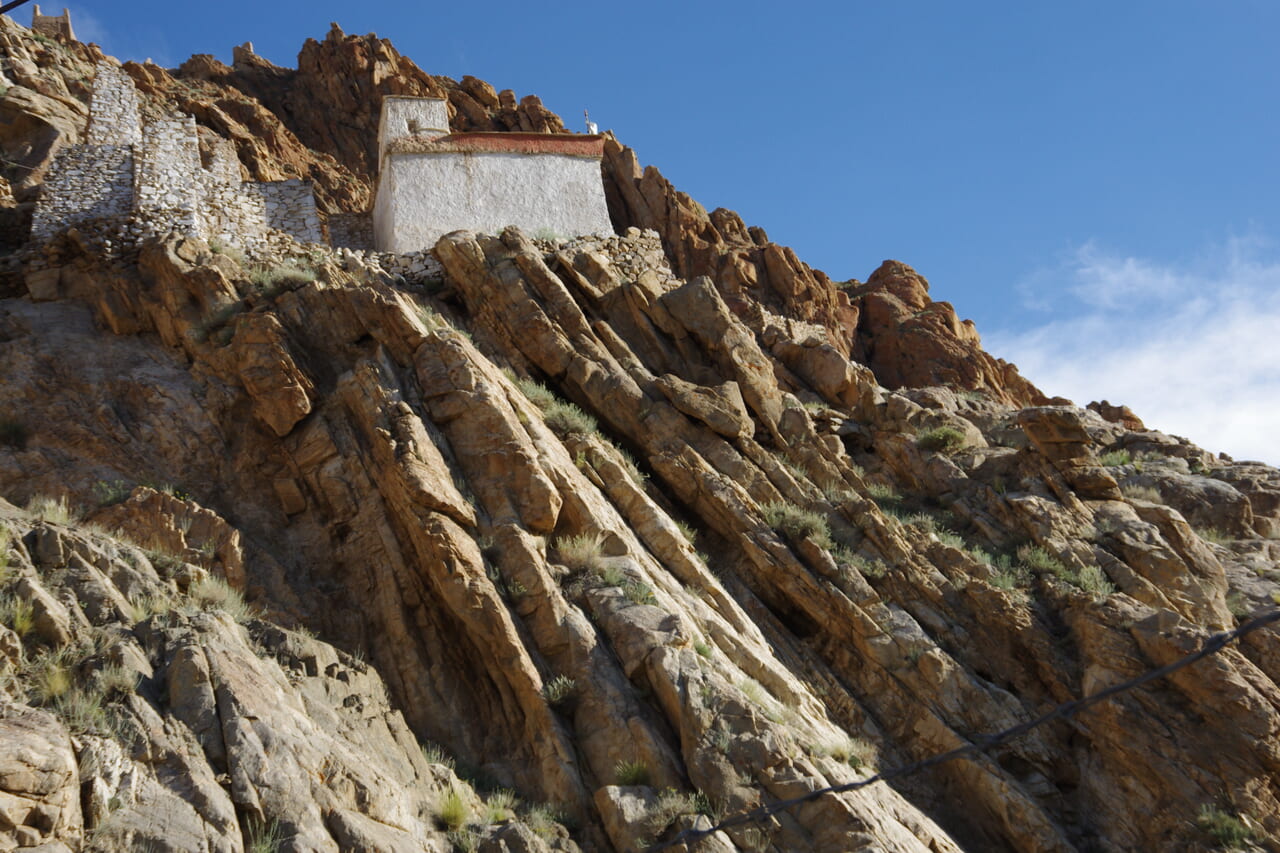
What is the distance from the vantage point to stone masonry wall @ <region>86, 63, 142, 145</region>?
22641mm

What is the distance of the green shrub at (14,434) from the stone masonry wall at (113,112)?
1011cm

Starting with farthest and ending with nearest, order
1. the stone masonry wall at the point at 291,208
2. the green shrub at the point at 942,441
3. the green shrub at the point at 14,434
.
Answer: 1. the stone masonry wall at the point at 291,208
2. the green shrub at the point at 942,441
3. the green shrub at the point at 14,434

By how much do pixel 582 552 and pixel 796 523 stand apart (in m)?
3.74

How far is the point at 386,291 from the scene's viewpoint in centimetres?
1616

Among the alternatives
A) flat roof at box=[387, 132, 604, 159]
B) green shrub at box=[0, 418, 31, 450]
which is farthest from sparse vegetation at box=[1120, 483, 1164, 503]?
green shrub at box=[0, 418, 31, 450]

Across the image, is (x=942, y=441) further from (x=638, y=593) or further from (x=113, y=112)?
(x=113, y=112)

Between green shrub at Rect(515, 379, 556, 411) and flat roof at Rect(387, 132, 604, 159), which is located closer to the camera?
green shrub at Rect(515, 379, 556, 411)

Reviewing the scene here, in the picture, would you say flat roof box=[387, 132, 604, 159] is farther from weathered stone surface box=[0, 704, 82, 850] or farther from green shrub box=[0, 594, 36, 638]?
weathered stone surface box=[0, 704, 82, 850]

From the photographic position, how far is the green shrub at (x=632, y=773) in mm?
10633

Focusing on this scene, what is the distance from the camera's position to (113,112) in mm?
22891

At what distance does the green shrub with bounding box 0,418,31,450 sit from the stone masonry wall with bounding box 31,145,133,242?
5.45 metres

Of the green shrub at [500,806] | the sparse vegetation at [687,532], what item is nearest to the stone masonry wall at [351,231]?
the sparse vegetation at [687,532]

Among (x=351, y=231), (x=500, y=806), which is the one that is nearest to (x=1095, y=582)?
(x=500, y=806)

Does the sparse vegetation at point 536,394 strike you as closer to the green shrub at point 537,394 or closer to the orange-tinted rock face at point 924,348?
the green shrub at point 537,394
